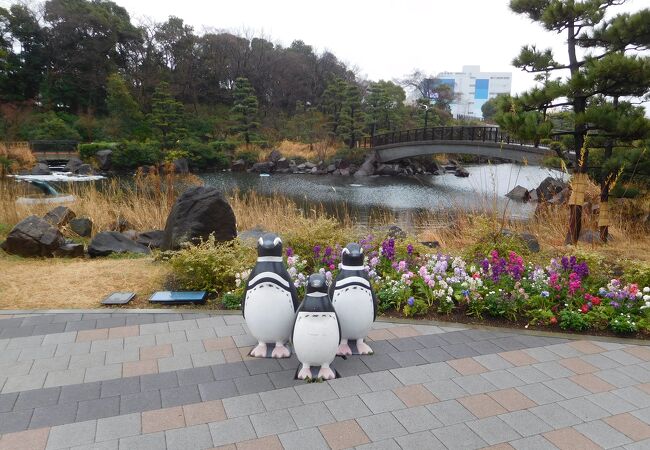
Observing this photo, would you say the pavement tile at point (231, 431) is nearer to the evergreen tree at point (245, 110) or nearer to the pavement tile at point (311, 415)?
the pavement tile at point (311, 415)

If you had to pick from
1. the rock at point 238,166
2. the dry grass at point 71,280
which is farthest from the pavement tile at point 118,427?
the rock at point 238,166

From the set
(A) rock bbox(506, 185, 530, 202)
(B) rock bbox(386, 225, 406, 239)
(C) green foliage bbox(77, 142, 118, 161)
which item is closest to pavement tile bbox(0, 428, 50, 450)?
(B) rock bbox(386, 225, 406, 239)

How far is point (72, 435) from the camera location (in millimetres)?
2242

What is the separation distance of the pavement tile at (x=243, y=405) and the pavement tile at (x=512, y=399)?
1.32 metres

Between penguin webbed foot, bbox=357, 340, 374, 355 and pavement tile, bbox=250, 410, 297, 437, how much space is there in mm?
841

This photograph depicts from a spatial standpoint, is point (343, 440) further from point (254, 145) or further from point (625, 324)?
point (254, 145)

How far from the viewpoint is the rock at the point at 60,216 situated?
23.0ft

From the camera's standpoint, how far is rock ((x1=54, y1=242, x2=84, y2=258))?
587cm

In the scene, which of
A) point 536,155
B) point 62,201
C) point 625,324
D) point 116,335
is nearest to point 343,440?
point 116,335

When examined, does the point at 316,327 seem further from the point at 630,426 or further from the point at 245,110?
the point at 245,110

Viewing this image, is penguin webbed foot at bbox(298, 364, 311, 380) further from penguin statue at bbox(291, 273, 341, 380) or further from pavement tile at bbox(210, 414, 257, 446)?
pavement tile at bbox(210, 414, 257, 446)

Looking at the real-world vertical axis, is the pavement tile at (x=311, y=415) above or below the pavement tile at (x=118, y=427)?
above

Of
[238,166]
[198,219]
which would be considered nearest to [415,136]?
[238,166]

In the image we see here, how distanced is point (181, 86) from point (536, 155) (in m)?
24.2
